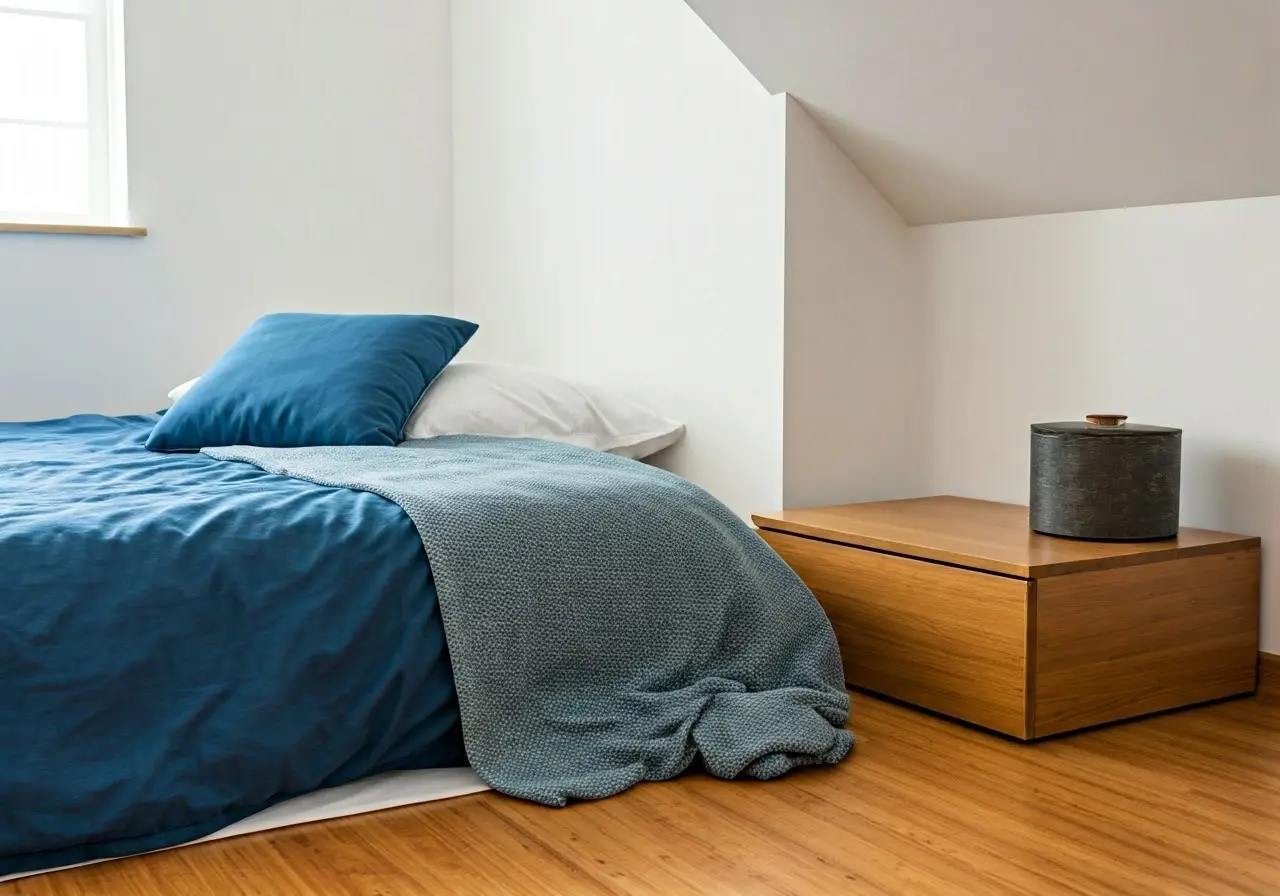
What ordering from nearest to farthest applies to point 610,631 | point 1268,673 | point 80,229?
1. point 610,631
2. point 1268,673
3. point 80,229

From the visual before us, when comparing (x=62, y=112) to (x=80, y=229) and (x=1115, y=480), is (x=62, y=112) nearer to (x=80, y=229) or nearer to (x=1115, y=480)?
(x=80, y=229)

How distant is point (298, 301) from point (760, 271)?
1720 millimetres

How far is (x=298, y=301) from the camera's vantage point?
4.00 metres

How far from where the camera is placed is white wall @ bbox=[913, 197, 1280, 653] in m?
2.35

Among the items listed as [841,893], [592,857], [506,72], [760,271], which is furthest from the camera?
[506,72]

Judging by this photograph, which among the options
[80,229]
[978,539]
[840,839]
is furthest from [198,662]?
[80,229]

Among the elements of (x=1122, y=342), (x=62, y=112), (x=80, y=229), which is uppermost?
(x=62, y=112)

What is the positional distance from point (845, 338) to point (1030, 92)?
665 millimetres

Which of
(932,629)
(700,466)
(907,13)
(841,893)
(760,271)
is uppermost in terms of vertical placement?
A: (907,13)

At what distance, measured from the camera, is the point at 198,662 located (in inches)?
69.6

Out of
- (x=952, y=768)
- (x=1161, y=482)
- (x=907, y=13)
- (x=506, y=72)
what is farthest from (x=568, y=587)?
(x=506, y=72)

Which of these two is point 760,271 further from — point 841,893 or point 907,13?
point 841,893

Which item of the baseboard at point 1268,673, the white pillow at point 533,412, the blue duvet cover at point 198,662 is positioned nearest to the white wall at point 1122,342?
the baseboard at point 1268,673

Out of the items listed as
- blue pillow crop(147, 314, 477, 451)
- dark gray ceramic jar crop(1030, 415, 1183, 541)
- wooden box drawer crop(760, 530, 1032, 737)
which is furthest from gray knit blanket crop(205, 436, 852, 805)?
dark gray ceramic jar crop(1030, 415, 1183, 541)
